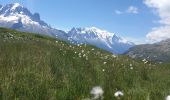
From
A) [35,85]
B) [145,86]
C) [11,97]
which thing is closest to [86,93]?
[35,85]

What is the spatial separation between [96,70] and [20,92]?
4224mm

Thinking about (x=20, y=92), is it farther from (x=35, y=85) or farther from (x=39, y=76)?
(x=39, y=76)

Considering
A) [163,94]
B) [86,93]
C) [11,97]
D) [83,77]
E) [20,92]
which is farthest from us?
[83,77]

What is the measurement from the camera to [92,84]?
837 cm

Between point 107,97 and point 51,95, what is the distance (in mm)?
1153

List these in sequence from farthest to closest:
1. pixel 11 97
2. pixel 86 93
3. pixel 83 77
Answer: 1. pixel 83 77
2. pixel 86 93
3. pixel 11 97

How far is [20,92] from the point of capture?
22.7 ft

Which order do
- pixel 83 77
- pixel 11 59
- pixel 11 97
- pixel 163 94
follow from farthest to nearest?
pixel 11 59 → pixel 83 77 → pixel 163 94 → pixel 11 97

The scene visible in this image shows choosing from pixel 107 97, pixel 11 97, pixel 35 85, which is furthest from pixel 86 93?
pixel 11 97

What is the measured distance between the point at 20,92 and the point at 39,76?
1479 mm

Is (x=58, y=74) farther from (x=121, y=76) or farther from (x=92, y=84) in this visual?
(x=121, y=76)

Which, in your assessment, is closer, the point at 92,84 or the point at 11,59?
the point at 92,84

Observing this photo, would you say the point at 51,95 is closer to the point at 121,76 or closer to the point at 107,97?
the point at 107,97

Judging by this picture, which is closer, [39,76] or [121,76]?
[39,76]
